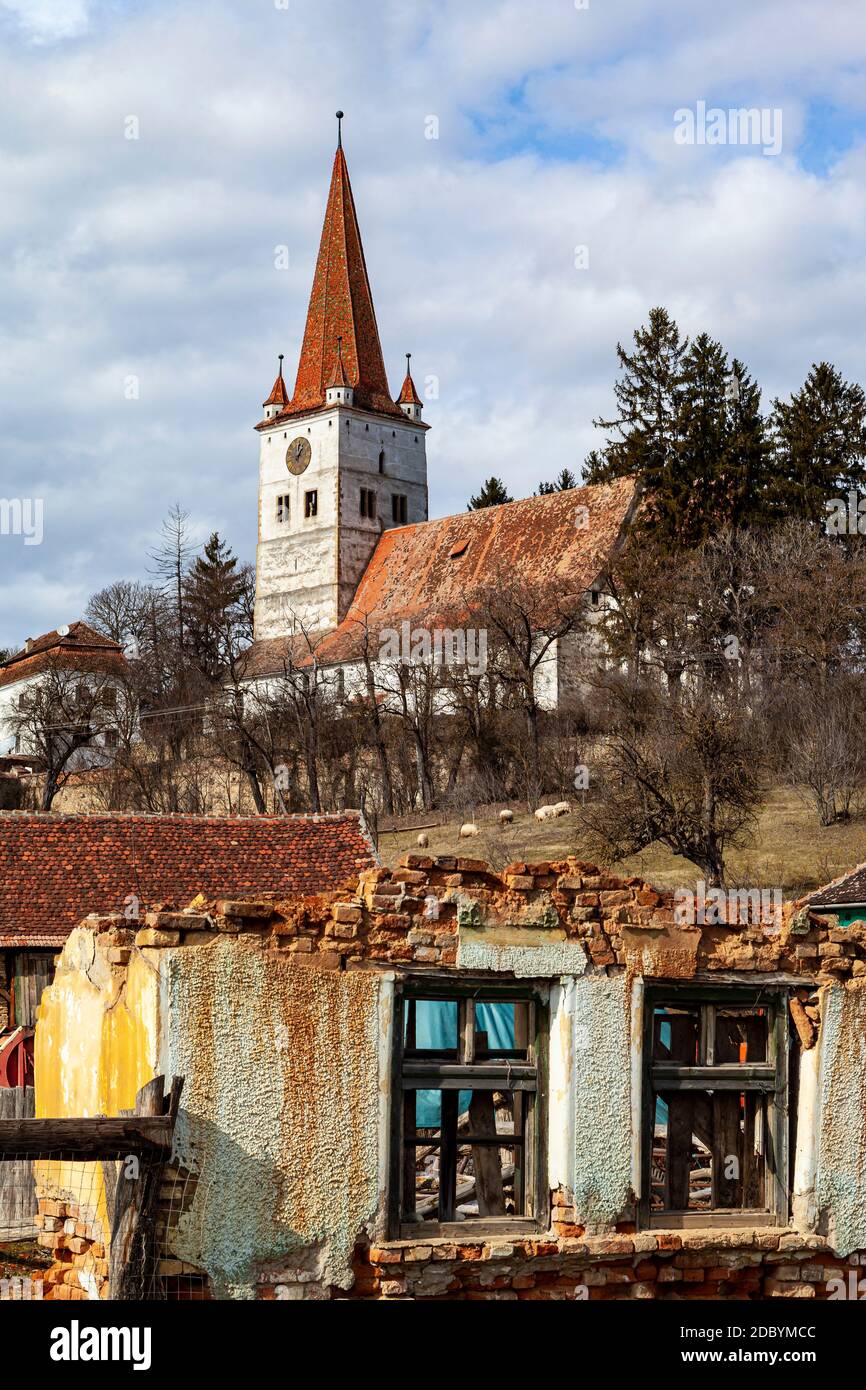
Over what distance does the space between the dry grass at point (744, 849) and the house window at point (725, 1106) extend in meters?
24.2

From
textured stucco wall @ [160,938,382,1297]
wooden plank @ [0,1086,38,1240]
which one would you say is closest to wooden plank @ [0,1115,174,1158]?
textured stucco wall @ [160,938,382,1297]

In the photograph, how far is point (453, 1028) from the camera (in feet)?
70.3

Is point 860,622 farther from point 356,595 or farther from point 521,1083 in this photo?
point 521,1083

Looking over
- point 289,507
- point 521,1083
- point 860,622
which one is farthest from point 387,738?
point 521,1083

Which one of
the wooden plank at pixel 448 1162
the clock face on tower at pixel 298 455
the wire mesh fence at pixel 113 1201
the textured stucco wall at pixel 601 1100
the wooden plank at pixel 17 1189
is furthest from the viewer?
the clock face on tower at pixel 298 455

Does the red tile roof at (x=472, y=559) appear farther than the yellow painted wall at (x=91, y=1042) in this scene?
Yes

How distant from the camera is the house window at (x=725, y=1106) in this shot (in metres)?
11.6

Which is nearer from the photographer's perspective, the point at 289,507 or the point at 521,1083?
the point at 521,1083

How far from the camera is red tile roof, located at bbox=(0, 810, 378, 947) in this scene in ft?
83.9

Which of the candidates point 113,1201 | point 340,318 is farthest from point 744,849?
point 340,318

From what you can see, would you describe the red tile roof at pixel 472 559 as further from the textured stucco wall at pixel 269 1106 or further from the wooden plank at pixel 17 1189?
the textured stucco wall at pixel 269 1106

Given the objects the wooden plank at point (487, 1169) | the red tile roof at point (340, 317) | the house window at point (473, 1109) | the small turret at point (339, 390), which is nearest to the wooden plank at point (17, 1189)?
the house window at point (473, 1109)

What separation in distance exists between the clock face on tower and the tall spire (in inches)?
62.8
